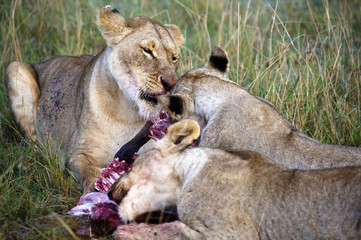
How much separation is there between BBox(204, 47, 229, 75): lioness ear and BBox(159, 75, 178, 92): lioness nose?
26 cm

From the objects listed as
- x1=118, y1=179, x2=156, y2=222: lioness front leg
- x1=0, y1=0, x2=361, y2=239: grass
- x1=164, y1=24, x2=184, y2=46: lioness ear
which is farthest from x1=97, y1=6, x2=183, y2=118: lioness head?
x1=118, y1=179, x2=156, y2=222: lioness front leg

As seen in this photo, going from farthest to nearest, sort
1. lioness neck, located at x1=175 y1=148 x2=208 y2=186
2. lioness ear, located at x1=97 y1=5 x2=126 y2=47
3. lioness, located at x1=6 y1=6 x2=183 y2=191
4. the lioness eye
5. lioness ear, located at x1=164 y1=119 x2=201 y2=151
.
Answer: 1. lioness ear, located at x1=97 y1=5 x2=126 y2=47
2. the lioness eye
3. lioness, located at x1=6 y1=6 x2=183 y2=191
4. lioness ear, located at x1=164 y1=119 x2=201 y2=151
5. lioness neck, located at x1=175 y1=148 x2=208 y2=186

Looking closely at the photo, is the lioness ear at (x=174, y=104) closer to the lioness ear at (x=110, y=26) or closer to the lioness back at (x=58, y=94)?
the lioness ear at (x=110, y=26)

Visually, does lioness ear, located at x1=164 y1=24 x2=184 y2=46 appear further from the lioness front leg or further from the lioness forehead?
the lioness front leg

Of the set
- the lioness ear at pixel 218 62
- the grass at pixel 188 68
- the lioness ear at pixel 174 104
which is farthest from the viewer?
the lioness ear at pixel 218 62

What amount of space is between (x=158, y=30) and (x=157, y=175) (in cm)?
172

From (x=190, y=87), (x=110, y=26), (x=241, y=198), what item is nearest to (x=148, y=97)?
(x=190, y=87)

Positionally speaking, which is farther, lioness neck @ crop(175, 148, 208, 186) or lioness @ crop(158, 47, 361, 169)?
lioness @ crop(158, 47, 361, 169)

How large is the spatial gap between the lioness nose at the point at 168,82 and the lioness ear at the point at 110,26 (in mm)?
566

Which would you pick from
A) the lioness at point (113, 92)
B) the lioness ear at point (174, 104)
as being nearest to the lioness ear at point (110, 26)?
the lioness at point (113, 92)

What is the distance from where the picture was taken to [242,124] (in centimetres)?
316

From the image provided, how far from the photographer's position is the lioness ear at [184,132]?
2775 millimetres

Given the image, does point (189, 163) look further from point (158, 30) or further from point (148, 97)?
point (158, 30)

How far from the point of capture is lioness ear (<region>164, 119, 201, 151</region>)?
9.11 feet
